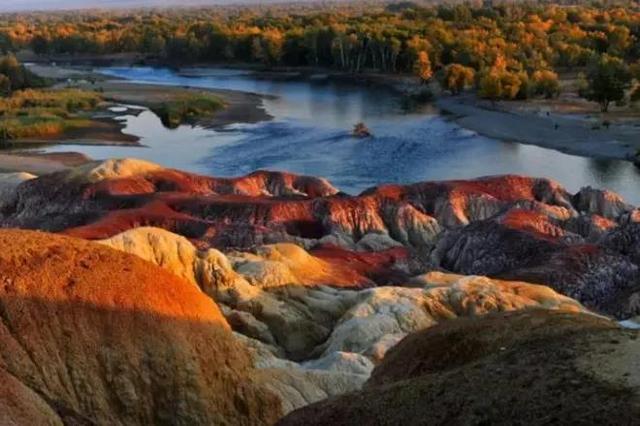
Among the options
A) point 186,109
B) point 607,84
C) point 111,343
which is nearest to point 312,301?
point 111,343

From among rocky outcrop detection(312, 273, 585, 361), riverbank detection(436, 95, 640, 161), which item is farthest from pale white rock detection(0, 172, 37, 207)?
riverbank detection(436, 95, 640, 161)

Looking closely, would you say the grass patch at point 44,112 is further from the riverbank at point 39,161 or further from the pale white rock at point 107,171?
the pale white rock at point 107,171

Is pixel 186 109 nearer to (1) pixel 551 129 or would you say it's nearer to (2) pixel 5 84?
(2) pixel 5 84

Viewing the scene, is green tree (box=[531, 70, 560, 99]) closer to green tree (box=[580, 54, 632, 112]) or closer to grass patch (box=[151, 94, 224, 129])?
green tree (box=[580, 54, 632, 112])

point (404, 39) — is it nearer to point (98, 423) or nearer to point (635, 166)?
point (635, 166)

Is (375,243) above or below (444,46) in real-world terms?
below
